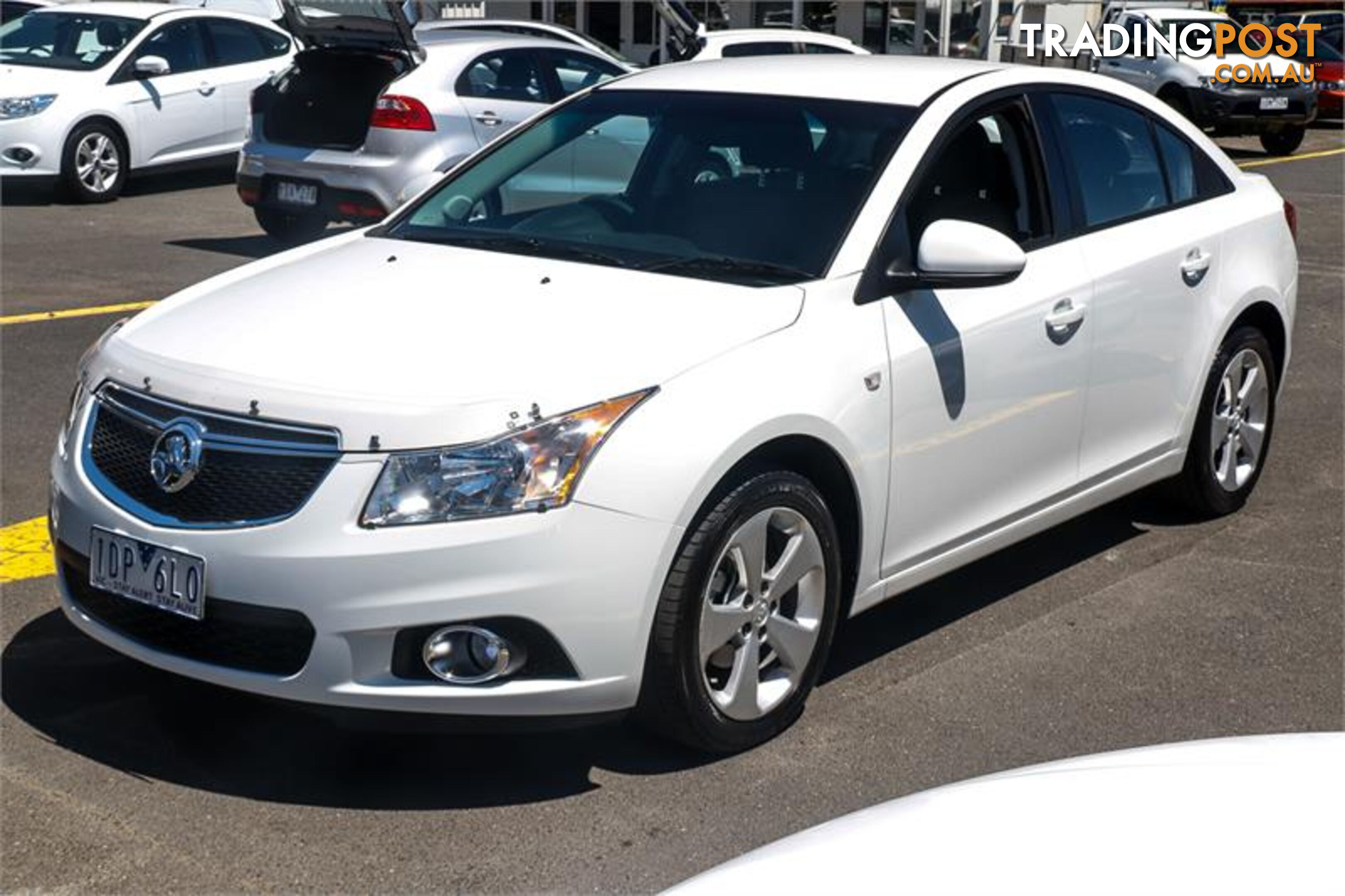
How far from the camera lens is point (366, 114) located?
39.5 ft

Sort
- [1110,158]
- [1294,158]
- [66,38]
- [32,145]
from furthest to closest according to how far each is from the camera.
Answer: [1294,158], [66,38], [32,145], [1110,158]

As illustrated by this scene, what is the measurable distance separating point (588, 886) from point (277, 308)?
1.71m

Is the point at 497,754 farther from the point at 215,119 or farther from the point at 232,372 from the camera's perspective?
the point at 215,119

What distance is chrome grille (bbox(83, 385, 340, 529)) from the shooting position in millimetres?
4086

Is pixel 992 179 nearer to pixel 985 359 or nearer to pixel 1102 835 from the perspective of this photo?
pixel 985 359

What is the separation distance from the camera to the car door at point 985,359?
4.92 metres

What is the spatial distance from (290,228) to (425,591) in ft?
32.0

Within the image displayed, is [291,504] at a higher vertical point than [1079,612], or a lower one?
higher

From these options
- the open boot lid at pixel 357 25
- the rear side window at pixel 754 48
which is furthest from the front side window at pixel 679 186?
the rear side window at pixel 754 48

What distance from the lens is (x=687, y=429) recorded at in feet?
13.9

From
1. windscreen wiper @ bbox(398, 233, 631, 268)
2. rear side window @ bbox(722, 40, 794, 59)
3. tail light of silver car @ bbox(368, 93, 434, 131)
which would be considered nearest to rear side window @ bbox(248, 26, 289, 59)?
rear side window @ bbox(722, 40, 794, 59)

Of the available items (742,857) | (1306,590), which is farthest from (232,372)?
(1306,590)

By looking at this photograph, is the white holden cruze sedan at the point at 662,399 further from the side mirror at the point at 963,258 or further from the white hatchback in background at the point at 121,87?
the white hatchback in background at the point at 121,87

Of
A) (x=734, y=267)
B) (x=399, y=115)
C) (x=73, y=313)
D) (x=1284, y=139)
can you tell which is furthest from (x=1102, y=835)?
(x=1284, y=139)
